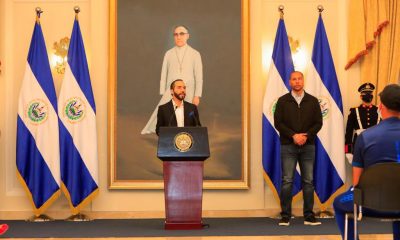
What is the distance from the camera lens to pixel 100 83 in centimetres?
808

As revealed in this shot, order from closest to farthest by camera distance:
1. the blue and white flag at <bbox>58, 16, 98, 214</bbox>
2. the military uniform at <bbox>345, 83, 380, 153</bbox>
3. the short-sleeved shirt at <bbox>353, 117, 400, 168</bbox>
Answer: the short-sleeved shirt at <bbox>353, 117, 400, 168</bbox> → the military uniform at <bbox>345, 83, 380, 153</bbox> → the blue and white flag at <bbox>58, 16, 98, 214</bbox>

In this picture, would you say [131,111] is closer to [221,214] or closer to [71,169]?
[71,169]

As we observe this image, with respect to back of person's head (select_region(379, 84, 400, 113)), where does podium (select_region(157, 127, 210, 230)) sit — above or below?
below

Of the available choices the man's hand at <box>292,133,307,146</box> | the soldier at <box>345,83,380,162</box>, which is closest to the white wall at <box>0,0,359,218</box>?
the soldier at <box>345,83,380,162</box>

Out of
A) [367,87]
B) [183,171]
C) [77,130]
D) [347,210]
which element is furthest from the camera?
[77,130]

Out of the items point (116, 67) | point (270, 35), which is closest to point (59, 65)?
point (116, 67)

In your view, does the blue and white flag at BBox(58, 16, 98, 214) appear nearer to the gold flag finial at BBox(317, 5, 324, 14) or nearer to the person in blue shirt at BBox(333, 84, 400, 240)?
the gold flag finial at BBox(317, 5, 324, 14)

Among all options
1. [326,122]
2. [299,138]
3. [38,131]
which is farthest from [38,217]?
[326,122]

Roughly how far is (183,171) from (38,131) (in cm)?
237

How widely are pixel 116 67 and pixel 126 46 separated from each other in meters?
0.29

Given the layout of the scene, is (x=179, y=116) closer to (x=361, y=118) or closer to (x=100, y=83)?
(x=100, y=83)

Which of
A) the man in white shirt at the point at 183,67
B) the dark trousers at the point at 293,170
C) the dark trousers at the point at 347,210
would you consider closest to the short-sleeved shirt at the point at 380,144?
the dark trousers at the point at 347,210

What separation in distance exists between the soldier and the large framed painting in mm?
1226

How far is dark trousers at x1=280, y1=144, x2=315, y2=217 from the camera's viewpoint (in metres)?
6.92
